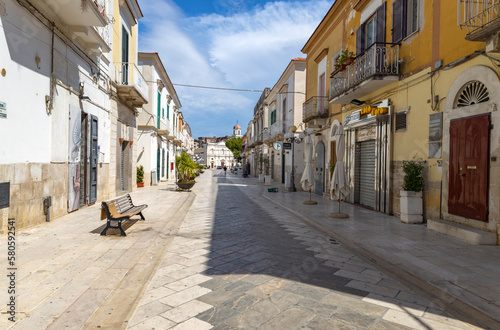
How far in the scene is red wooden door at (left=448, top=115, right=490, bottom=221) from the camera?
233 inches

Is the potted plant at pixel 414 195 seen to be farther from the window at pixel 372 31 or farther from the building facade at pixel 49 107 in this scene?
the building facade at pixel 49 107

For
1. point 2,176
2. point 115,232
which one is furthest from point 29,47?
point 115,232

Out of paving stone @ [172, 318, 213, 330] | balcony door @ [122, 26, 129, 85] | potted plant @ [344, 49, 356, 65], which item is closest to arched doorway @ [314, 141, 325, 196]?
potted plant @ [344, 49, 356, 65]

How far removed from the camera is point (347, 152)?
39.3 feet

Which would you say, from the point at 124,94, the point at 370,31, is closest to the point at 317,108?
the point at 370,31

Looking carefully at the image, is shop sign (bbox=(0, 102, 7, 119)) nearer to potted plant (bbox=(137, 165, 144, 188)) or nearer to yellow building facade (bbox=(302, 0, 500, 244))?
yellow building facade (bbox=(302, 0, 500, 244))

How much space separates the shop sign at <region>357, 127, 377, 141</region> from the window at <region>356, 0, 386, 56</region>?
9.01 ft

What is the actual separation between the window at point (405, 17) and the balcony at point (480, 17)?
209 centimetres

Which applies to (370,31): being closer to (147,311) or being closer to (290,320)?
(290,320)

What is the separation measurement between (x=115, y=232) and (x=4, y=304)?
314 cm

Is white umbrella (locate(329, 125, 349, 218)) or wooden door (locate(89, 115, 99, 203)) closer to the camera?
white umbrella (locate(329, 125, 349, 218))

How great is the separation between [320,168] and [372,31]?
6.97 meters

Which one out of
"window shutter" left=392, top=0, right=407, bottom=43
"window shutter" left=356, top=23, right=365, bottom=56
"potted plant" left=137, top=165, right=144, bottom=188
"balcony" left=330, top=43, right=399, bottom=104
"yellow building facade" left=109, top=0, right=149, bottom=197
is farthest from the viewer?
"potted plant" left=137, top=165, right=144, bottom=188

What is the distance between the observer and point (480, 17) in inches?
233
